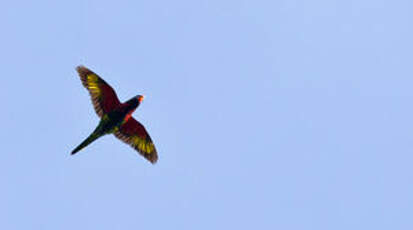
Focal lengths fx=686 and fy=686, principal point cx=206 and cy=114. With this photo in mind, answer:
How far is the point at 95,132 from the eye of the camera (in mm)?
33188

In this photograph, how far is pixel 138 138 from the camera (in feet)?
115

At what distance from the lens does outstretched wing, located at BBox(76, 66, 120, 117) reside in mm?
33219

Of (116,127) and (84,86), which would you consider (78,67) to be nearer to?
(84,86)

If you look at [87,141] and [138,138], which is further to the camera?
[138,138]

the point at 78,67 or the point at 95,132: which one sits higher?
the point at 78,67

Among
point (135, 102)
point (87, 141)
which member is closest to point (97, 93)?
point (135, 102)

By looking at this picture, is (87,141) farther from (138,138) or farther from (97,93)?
(138,138)

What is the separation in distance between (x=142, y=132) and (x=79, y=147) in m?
3.43

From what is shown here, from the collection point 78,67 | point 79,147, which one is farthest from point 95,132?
point 78,67

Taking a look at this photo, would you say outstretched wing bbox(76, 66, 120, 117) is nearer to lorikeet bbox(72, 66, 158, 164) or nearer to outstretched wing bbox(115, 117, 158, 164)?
lorikeet bbox(72, 66, 158, 164)

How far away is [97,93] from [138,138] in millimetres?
3291

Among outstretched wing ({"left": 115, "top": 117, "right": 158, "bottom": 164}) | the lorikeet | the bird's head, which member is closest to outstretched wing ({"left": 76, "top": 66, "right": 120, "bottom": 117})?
the lorikeet

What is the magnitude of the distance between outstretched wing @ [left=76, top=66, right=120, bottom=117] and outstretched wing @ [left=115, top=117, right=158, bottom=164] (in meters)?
1.33

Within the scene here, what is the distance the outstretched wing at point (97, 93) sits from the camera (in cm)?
3322
